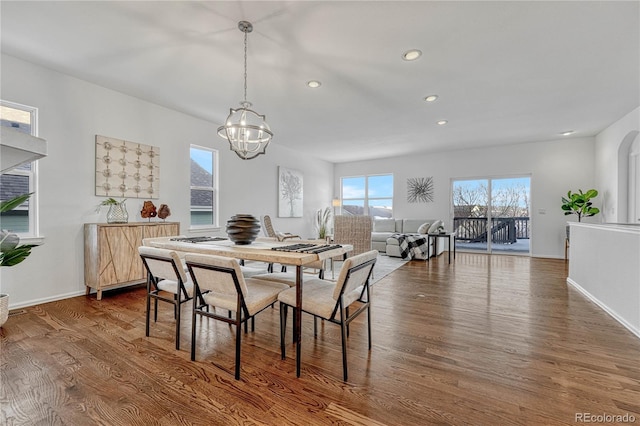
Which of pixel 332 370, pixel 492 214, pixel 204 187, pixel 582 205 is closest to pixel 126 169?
pixel 204 187

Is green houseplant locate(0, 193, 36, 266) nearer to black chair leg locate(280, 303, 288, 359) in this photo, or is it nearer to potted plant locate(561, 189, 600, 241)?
black chair leg locate(280, 303, 288, 359)

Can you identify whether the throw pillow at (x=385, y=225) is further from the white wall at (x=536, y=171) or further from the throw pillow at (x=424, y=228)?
the throw pillow at (x=424, y=228)

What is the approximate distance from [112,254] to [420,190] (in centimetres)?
704

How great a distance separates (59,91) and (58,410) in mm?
3505

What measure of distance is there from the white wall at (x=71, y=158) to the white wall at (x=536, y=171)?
6.10 metres

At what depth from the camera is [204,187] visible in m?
5.07

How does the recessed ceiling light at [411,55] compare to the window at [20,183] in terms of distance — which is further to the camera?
the window at [20,183]

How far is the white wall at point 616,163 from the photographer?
14.9 ft

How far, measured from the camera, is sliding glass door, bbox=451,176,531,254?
22.1 ft

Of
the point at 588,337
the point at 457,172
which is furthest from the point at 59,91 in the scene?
the point at 457,172

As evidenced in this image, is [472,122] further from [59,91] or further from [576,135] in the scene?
[59,91]

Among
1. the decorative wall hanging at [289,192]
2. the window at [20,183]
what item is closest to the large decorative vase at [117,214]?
the window at [20,183]

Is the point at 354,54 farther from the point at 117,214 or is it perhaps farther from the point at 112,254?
the point at 112,254

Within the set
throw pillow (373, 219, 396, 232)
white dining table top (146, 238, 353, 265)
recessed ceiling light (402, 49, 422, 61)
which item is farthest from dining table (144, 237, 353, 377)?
throw pillow (373, 219, 396, 232)
